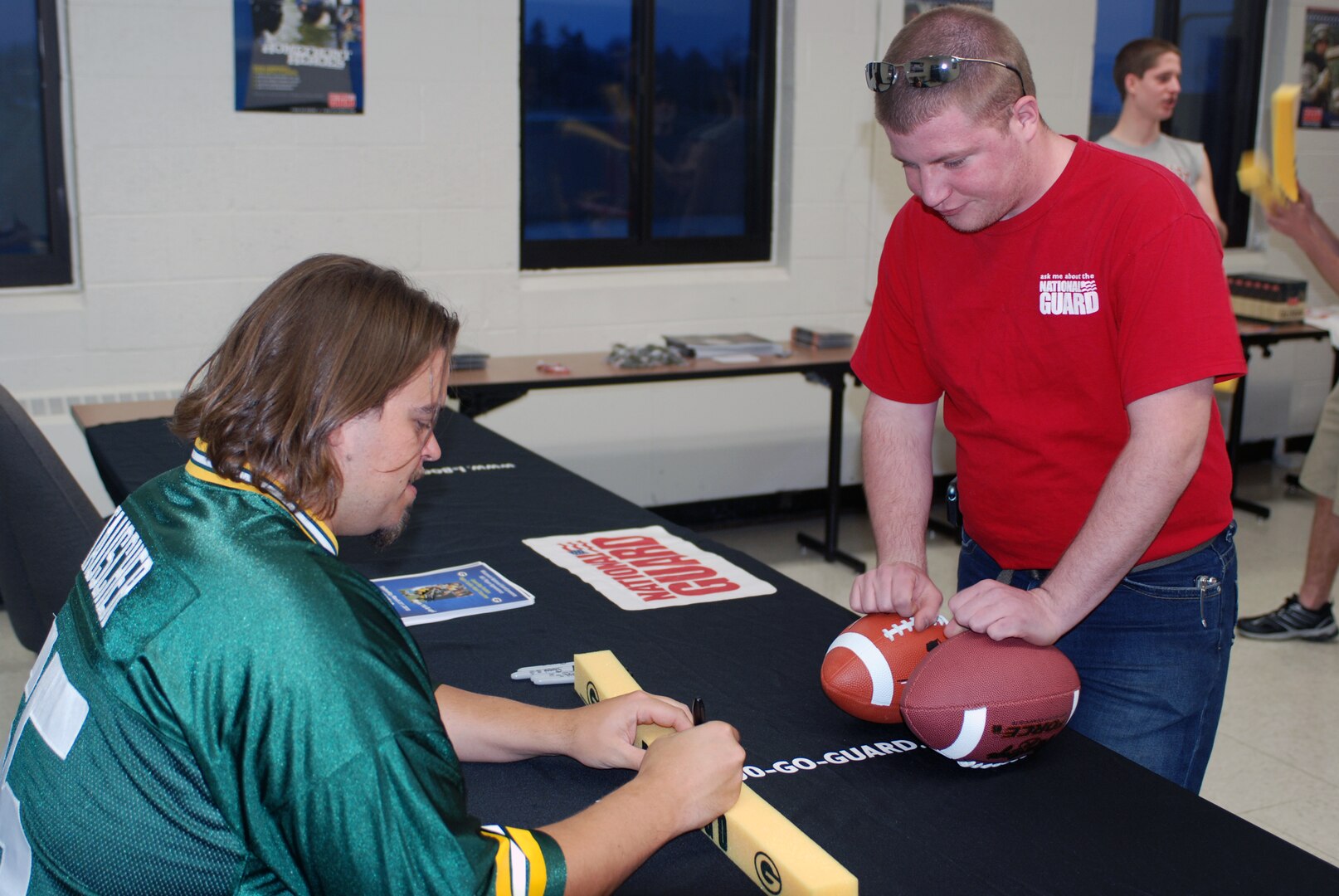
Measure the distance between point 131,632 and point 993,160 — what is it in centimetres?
103

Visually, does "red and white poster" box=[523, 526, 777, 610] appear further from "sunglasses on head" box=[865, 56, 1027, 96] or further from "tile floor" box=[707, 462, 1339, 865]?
"tile floor" box=[707, 462, 1339, 865]

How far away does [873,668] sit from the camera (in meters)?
1.33

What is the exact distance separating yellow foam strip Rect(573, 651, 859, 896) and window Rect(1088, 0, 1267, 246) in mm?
4654

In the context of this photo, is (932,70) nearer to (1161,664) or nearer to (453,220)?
(1161,664)

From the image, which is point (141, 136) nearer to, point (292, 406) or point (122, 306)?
point (122, 306)

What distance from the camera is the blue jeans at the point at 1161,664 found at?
4.87ft

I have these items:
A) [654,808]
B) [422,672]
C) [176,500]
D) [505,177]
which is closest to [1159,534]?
[654,808]

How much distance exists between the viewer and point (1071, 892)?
40.7 inches

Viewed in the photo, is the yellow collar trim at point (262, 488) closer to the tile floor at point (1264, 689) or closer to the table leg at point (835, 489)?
the tile floor at point (1264, 689)

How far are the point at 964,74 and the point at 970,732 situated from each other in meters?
0.71

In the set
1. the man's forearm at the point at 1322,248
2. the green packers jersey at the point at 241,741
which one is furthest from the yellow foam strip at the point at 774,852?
the man's forearm at the point at 1322,248

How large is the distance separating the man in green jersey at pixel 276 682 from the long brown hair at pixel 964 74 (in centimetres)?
65

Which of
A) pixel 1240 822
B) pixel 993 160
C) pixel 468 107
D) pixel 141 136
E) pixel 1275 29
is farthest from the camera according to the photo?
pixel 1275 29

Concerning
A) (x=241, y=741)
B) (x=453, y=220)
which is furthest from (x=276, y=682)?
(x=453, y=220)
